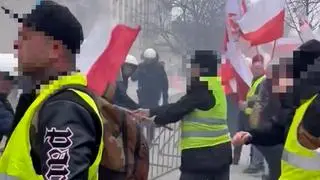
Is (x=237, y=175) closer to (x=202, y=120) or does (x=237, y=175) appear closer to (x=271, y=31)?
(x=271, y=31)

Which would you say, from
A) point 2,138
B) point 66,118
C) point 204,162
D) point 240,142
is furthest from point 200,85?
point 66,118

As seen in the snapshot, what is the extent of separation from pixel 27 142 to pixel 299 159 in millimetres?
1541

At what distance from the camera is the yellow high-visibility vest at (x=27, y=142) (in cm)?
223

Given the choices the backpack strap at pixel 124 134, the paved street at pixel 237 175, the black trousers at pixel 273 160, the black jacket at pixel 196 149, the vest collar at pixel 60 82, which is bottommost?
the paved street at pixel 237 175

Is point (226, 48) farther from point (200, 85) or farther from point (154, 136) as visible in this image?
point (200, 85)

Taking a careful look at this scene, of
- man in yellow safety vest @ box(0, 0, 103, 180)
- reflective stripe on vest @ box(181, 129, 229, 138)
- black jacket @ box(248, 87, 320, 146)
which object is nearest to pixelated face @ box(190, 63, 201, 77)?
reflective stripe on vest @ box(181, 129, 229, 138)

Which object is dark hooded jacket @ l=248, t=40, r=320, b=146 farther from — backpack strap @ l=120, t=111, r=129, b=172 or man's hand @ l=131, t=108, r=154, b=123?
backpack strap @ l=120, t=111, r=129, b=172

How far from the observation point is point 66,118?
2.10 meters

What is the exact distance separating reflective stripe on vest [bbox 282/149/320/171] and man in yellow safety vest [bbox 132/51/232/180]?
2.12 meters

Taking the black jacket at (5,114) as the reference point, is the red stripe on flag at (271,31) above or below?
above

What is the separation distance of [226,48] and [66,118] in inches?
247

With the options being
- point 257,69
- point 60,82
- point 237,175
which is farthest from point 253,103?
point 60,82

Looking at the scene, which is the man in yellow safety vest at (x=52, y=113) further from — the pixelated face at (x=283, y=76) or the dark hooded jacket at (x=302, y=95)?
the pixelated face at (x=283, y=76)

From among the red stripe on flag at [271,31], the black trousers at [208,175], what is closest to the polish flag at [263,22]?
the red stripe on flag at [271,31]
